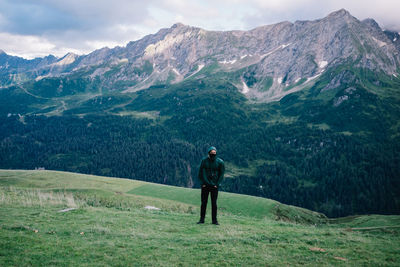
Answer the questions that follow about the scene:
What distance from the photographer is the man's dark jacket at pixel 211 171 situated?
19.0 meters

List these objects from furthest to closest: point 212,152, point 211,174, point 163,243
→ point 211,174 < point 212,152 < point 163,243

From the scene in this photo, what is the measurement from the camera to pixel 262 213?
61.9 metres

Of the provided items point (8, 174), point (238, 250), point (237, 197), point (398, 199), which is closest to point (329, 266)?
point (238, 250)

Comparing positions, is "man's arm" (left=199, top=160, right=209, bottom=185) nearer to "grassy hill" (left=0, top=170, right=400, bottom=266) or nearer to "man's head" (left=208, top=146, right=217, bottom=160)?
"man's head" (left=208, top=146, right=217, bottom=160)

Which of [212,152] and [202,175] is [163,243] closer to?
[202,175]

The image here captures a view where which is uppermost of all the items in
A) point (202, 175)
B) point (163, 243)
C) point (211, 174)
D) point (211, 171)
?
point (211, 171)

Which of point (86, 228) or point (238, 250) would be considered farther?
point (86, 228)

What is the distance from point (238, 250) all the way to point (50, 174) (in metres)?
85.6

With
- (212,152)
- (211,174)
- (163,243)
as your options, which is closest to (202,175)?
(211,174)

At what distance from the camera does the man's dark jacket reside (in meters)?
19.0

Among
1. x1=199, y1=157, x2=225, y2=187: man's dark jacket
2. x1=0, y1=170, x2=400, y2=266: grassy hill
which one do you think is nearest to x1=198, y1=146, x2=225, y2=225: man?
x1=199, y1=157, x2=225, y2=187: man's dark jacket

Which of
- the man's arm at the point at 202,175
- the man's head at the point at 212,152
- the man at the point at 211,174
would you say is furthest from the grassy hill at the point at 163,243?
the man's head at the point at 212,152

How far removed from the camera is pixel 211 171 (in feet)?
62.7

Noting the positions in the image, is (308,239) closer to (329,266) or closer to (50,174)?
(329,266)
